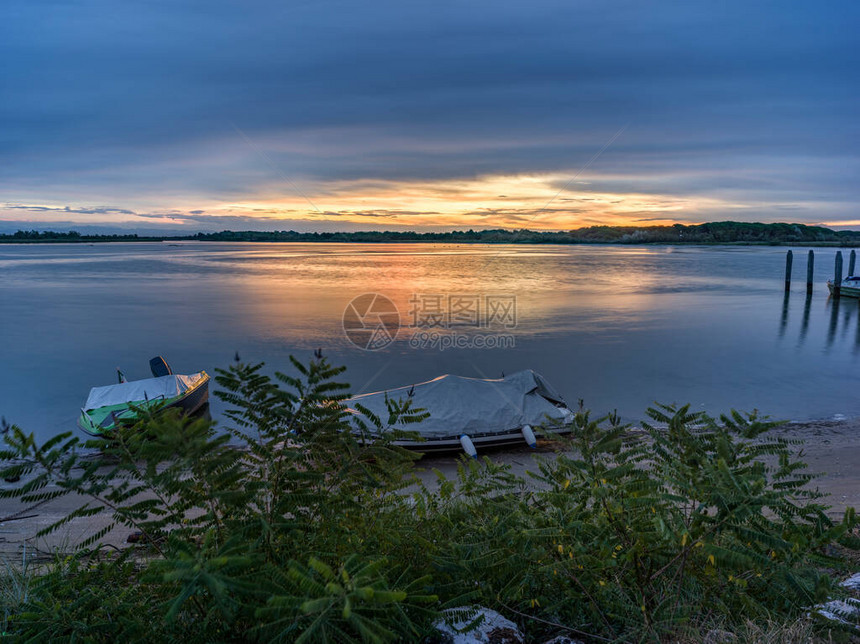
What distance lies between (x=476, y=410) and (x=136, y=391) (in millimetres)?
11732

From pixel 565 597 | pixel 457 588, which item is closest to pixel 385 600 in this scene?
pixel 457 588

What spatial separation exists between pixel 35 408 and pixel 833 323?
53621mm

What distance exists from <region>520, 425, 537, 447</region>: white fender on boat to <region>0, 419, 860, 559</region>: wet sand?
53 centimetres

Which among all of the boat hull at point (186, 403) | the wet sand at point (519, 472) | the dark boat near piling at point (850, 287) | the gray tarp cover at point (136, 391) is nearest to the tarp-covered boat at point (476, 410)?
the wet sand at point (519, 472)

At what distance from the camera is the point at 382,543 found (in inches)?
171

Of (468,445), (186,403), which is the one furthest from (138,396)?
(468,445)

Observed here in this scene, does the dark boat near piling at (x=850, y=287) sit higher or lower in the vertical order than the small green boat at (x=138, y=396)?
higher

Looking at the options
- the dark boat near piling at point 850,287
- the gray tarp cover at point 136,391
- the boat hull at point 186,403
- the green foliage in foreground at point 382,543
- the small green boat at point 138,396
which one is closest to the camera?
the green foliage in foreground at point 382,543

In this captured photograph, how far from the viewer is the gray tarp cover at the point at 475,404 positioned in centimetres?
1571

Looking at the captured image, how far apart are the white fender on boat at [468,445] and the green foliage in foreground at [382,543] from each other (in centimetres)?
1017

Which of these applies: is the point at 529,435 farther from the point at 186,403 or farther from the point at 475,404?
the point at 186,403

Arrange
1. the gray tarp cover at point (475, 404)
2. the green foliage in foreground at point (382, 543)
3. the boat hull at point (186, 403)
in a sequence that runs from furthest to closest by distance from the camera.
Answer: the boat hull at point (186, 403) < the gray tarp cover at point (475, 404) < the green foliage in foreground at point (382, 543)

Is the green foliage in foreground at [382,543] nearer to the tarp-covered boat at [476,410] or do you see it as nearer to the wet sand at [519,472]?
the wet sand at [519,472]

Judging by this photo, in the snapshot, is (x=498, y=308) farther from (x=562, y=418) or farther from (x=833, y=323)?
(x=562, y=418)
